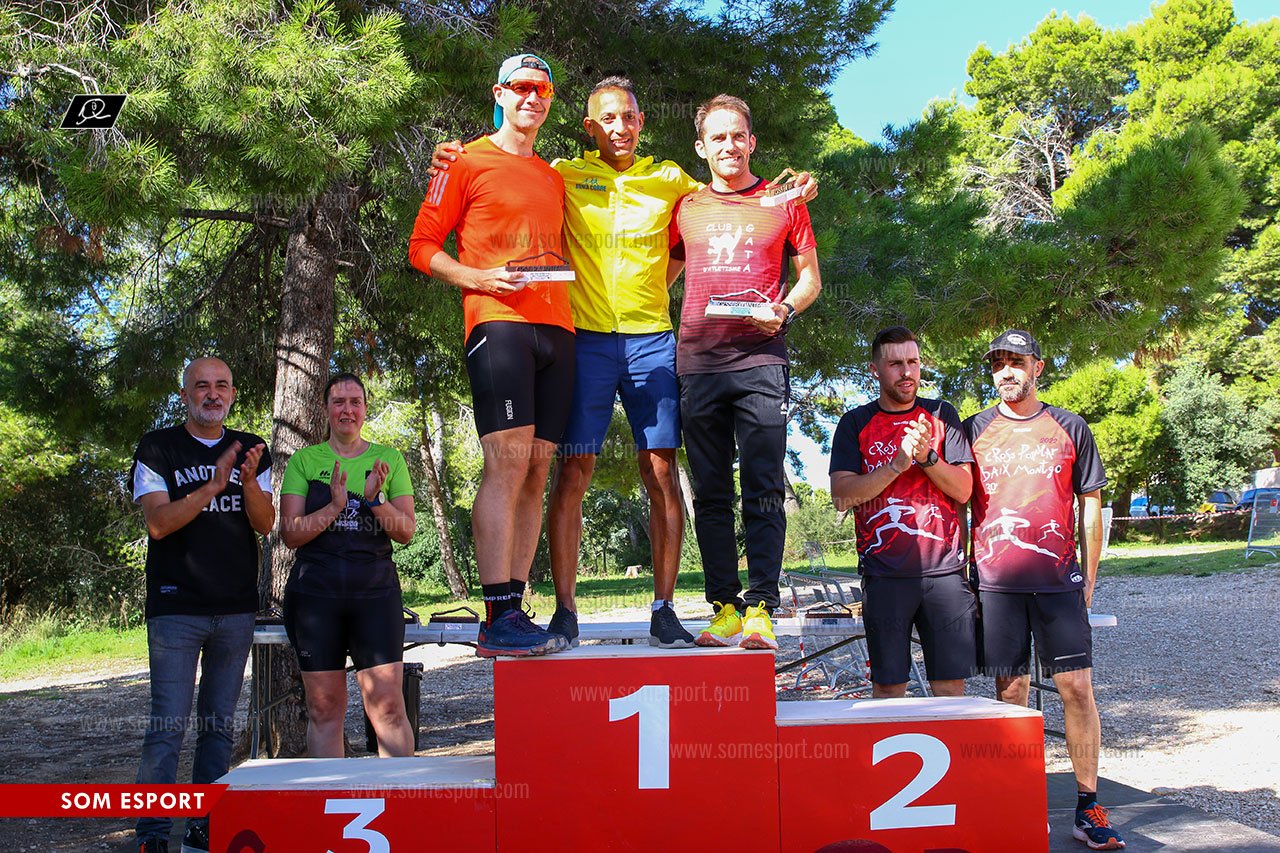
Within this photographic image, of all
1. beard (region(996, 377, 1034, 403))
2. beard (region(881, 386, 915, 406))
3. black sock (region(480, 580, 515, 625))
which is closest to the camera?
black sock (region(480, 580, 515, 625))

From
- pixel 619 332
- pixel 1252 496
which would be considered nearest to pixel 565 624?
pixel 619 332

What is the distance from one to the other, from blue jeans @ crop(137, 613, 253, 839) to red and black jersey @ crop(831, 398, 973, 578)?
252 cm

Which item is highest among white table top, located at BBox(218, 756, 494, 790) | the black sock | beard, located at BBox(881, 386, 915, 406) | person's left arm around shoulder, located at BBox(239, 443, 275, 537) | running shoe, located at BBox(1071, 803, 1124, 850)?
beard, located at BBox(881, 386, 915, 406)

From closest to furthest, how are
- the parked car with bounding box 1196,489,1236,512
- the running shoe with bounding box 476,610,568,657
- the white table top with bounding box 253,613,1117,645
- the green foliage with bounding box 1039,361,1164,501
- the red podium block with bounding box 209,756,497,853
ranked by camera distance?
1. the red podium block with bounding box 209,756,497,853
2. the running shoe with bounding box 476,610,568,657
3. the white table top with bounding box 253,613,1117,645
4. the green foliage with bounding box 1039,361,1164,501
5. the parked car with bounding box 1196,489,1236,512

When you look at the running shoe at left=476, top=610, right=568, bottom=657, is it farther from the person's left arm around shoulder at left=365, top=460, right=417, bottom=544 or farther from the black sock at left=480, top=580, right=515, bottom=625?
the person's left arm around shoulder at left=365, top=460, right=417, bottom=544

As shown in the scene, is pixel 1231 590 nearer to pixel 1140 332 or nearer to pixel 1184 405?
pixel 1140 332

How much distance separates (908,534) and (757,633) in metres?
0.91

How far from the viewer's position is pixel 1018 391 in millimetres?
4168

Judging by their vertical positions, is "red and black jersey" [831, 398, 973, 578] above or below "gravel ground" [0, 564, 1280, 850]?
above

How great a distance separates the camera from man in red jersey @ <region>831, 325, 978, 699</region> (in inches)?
152

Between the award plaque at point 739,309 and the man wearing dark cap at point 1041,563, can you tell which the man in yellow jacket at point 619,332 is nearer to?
the award plaque at point 739,309

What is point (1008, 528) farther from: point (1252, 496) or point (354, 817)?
point (1252, 496)

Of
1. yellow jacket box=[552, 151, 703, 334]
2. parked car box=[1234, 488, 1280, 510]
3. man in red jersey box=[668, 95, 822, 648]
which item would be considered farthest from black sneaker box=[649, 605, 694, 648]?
parked car box=[1234, 488, 1280, 510]

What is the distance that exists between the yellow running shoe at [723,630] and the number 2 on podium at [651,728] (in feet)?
1.26
